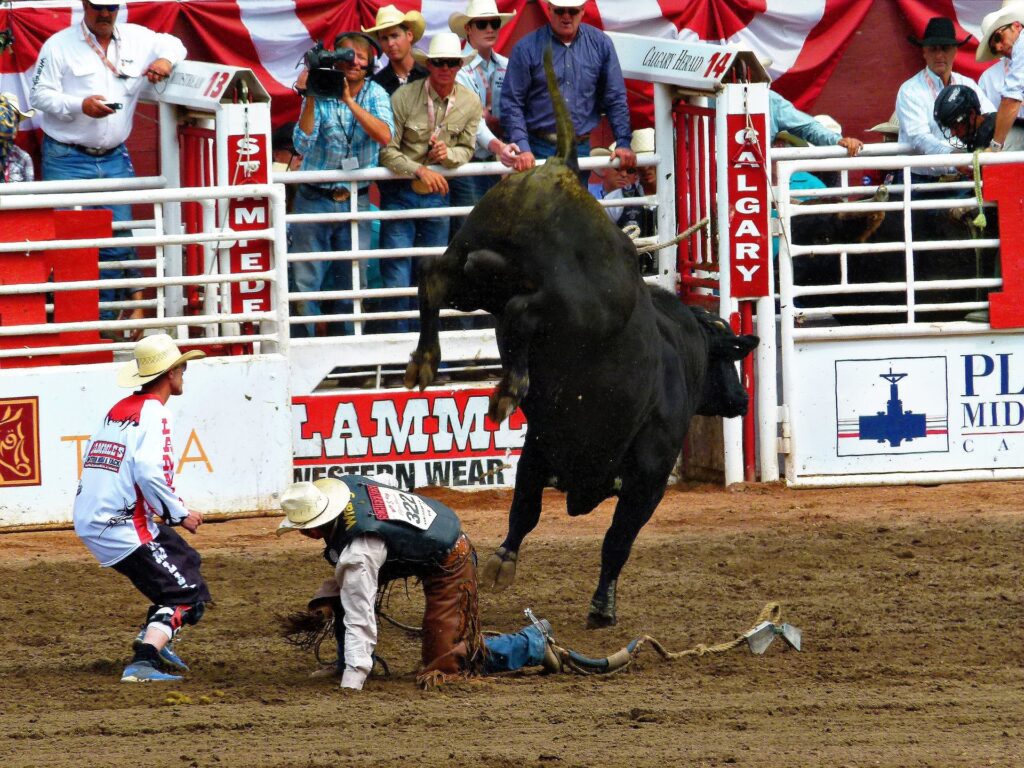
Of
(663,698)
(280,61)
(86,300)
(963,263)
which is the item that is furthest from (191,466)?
(963,263)

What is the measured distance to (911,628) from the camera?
7.32m

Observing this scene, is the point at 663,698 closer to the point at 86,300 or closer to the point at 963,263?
the point at 86,300

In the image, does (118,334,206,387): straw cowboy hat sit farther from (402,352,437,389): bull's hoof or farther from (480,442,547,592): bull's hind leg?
(480,442,547,592): bull's hind leg

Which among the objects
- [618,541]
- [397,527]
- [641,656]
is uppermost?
[397,527]

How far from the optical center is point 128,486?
6621mm

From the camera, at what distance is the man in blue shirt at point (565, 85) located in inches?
401

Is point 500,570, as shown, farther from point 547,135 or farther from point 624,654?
point 547,135

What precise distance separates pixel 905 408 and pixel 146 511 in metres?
5.56

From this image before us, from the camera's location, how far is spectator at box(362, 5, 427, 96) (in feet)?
34.3

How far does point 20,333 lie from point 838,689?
5.42 metres

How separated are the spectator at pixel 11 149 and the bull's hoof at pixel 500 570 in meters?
4.75

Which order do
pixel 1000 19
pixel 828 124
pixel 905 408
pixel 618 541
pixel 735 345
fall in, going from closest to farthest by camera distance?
pixel 618 541 < pixel 735 345 < pixel 905 408 < pixel 1000 19 < pixel 828 124

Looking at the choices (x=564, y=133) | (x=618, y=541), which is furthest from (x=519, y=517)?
(x=564, y=133)

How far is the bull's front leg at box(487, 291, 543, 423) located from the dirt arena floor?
111cm
